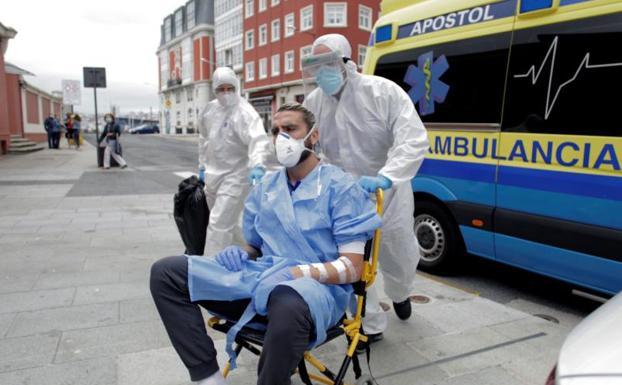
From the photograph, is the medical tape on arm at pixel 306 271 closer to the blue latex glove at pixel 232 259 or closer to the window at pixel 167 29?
the blue latex glove at pixel 232 259

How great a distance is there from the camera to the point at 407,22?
16.2 ft

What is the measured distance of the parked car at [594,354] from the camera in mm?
1399

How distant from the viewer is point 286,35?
136ft

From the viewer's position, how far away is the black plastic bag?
14.8 feet

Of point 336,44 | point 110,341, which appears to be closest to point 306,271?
point 336,44

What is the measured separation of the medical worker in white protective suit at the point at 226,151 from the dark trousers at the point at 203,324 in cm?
237

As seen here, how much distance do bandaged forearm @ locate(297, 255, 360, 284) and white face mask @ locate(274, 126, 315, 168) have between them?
56 cm

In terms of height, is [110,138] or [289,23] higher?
[289,23]

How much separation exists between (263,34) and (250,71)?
4.36m

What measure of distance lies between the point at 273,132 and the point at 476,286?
113 inches

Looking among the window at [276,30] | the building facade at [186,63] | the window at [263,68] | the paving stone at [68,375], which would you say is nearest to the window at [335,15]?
the window at [276,30]

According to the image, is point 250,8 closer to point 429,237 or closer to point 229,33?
point 229,33

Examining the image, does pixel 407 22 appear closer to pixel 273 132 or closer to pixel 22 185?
pixel 273 132

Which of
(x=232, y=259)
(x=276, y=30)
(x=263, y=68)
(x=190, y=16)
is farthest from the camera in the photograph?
(x=190, y=16)
